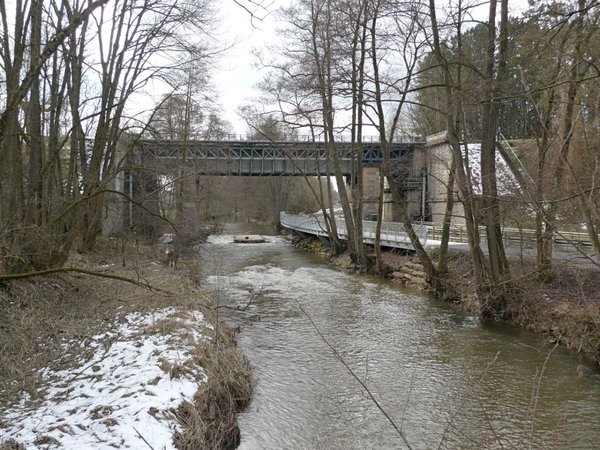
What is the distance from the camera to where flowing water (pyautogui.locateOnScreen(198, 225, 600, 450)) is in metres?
6.27

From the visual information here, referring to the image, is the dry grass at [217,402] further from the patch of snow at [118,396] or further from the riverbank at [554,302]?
the riverbank at [554,302]

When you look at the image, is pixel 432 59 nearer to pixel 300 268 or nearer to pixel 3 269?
pixel 300 268

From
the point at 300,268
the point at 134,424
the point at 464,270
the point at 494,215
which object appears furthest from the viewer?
the point at 300,268

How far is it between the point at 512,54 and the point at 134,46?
11.2 metres

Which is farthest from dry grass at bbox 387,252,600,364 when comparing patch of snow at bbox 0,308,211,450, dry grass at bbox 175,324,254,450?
patch of snow at bbox 0,308,211,450

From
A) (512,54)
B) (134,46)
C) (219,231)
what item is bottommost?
(219,231)

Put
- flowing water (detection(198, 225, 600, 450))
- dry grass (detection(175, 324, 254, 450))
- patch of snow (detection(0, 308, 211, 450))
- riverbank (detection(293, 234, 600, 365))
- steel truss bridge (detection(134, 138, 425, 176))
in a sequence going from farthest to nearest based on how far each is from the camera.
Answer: steel truss bridge (detection(134, 138, 425, 176)) → riverbank (detection(293, 234, 600, 365)) → flowing water (detection(198, 225, 600, 450)) → dry grass (detection(175, 324, 254, 450)) → patch of snow (detection(0, 308, 211, 450))

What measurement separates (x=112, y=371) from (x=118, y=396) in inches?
34.4

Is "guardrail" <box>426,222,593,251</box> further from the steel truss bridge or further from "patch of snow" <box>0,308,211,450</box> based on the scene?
the steel truss bridge

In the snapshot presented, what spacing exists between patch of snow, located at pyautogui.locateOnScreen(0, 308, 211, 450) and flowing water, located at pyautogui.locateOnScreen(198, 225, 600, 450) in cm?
122

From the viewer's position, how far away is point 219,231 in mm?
53281

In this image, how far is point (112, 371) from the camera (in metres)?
6.54

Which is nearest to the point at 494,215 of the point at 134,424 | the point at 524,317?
the point at 524,317

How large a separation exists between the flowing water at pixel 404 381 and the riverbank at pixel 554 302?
0.44 m
